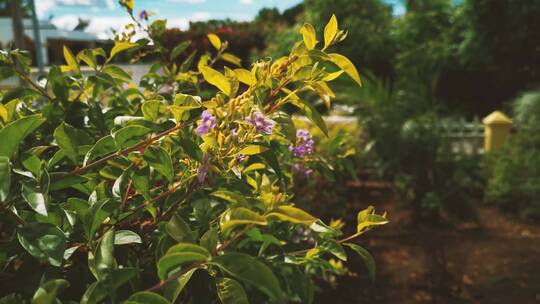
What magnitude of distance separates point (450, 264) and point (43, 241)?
3405 millimetres

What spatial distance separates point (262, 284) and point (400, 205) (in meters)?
4.50

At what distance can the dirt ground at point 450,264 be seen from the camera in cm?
309

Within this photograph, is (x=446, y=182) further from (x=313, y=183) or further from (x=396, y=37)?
(x=396, y=37)

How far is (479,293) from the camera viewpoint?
10.2 ft

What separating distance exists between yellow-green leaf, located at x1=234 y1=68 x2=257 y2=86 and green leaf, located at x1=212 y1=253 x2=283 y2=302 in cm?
32

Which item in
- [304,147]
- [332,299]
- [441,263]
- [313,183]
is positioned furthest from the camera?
[313,183]

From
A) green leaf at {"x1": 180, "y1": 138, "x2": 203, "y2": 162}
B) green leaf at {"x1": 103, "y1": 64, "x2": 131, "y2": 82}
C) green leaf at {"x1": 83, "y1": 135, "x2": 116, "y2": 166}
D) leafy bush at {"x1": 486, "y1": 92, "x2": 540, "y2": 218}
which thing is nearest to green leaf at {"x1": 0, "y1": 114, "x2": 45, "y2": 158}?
green leaf at {"x1": 83, "y1": 135, "x2": 116, "y2": 166}

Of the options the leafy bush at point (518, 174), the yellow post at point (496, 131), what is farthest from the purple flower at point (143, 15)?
the yellow post at point (496, 131)

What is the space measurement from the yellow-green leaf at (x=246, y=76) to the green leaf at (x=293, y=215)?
25 cm

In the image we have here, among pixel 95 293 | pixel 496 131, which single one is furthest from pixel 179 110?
pixel 496 131

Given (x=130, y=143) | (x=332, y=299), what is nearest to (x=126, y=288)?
(x=130, y=143)

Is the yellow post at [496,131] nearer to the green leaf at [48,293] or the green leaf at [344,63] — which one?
the green leaf at [344,63]

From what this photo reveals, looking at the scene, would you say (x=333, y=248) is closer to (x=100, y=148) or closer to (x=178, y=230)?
(x=178, y=230)

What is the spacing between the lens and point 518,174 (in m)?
4.67
